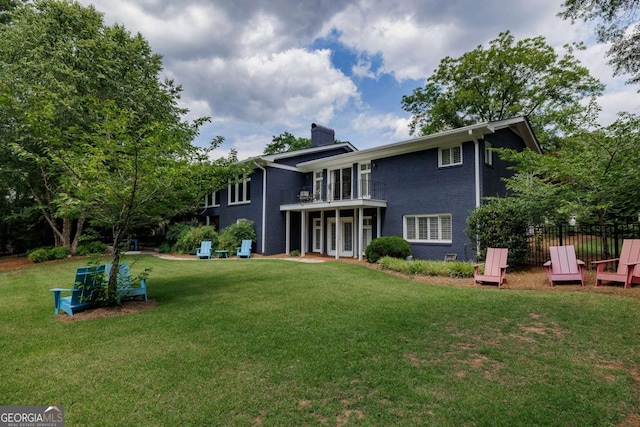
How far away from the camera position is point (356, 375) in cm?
356

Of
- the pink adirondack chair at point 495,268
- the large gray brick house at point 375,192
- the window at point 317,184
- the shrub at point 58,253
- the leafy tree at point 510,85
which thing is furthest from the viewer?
the leafy tree at point 510,85

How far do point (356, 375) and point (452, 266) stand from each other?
7.80 m

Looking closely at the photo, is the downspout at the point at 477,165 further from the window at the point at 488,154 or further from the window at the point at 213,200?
the window at the point at 213,200

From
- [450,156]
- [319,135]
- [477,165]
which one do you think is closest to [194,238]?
[319,135]

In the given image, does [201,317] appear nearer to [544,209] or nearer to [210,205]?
[544,209]

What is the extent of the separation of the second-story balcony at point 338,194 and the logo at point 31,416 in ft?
41.1

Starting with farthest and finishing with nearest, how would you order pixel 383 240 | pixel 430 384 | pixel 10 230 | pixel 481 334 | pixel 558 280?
pixel 10 230
pixel 383 240
pixel 558 280
pixel 481 334
pixel 430 384

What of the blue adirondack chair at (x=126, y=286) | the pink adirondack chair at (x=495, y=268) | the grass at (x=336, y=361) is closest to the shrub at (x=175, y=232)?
the blue adirondack chair at (x=126, y=286)

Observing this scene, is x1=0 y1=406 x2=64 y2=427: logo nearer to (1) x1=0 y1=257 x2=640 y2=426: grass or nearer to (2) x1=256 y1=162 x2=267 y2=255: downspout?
(1) x1=0 y1=257 x2=640 y2=426: grass

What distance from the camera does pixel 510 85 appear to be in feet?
76.8

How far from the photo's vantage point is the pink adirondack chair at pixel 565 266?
8281mm

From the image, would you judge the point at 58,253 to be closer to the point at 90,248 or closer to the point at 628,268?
the point at 90,248

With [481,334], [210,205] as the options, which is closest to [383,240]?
[481,334]

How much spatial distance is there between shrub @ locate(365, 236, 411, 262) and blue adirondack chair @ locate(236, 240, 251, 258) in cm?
689
